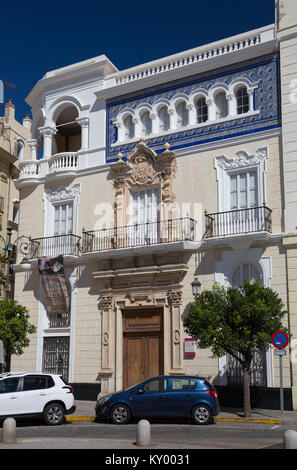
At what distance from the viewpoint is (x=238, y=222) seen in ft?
67.4

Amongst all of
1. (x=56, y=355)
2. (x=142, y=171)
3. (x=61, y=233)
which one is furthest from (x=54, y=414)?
(x=142, y=171)

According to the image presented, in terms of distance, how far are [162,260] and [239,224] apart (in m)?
3.20

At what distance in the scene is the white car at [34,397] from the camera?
15.5 m

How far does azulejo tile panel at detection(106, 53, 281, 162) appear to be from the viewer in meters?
20.8

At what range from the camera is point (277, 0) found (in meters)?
21.4

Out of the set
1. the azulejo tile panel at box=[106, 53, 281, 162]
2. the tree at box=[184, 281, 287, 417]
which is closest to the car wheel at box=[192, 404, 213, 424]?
the tree at box=[184, 281, 287, 417]

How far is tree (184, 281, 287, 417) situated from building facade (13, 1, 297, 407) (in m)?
1.99

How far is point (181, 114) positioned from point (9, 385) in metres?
12.3

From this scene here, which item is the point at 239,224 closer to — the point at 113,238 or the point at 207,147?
the point at 207,147

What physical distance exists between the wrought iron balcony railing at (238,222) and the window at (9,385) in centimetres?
844

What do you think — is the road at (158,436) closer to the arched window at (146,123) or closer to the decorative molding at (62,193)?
the decorative molding at (62,193)

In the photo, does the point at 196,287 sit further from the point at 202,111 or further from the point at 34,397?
the point at 34,397

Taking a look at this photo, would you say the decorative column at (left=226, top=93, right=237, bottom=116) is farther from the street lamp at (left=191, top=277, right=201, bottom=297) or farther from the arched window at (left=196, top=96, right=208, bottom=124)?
the street lamp at (left=191, top=277, right=201, bottom=297)
